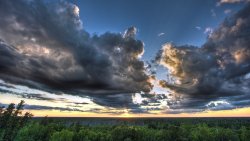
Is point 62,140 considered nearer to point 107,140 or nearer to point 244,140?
point 107,140

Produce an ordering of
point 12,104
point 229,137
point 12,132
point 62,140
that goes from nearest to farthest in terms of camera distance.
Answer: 1. point 12,132
2. point 12,104
3. point 62,140
4. point 229,137

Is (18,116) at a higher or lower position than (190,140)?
higher

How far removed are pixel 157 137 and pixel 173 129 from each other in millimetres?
7538

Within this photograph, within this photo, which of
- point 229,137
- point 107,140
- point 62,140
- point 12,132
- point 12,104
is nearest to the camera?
point 12,132

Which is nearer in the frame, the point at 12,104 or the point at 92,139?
the point at 12,104

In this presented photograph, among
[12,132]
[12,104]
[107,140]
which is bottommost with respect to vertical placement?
[107,140]

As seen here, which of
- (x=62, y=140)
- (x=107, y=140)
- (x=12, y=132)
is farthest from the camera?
(x=107, y=140)

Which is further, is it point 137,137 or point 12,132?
point 137,137

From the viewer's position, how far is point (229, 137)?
316 feet

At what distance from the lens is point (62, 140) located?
259 ft

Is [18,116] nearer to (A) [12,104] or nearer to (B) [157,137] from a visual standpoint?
(A) [12,104]

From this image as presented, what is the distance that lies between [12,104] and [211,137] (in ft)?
320

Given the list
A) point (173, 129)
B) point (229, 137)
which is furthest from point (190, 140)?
point (229, 137)

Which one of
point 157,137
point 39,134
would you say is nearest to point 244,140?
point 157,137
